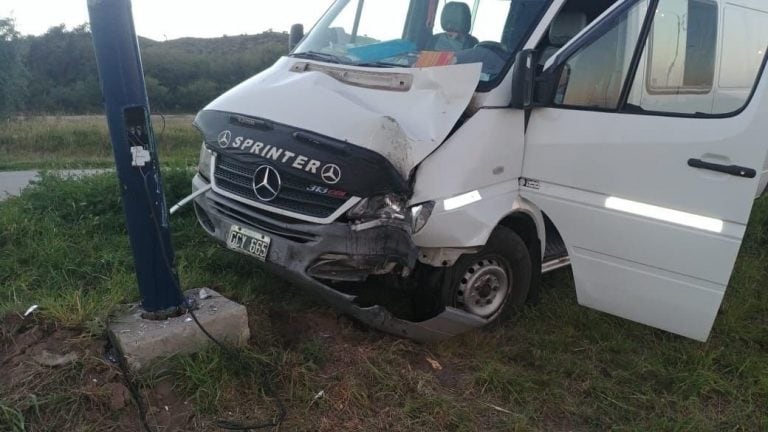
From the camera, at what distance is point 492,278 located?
3.82 metres

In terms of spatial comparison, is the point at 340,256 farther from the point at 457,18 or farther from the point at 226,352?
the point at 457,18

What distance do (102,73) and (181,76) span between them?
4574 cm

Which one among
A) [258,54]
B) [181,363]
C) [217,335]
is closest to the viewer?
[181,363]

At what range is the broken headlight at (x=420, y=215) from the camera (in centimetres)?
329

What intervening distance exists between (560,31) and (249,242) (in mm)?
2480

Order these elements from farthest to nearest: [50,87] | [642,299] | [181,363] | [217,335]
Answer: [50,87] < [642,299] < [217,335] < [181,363]

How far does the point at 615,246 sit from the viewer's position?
11.7ft

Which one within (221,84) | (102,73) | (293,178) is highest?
(102,73)

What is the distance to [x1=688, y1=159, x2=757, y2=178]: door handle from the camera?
3087mm

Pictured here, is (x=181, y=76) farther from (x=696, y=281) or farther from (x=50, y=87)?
(x=696, y=281)

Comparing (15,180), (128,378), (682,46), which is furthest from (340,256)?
(15,180)

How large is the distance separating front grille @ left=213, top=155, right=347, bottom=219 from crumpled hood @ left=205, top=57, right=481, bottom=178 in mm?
308

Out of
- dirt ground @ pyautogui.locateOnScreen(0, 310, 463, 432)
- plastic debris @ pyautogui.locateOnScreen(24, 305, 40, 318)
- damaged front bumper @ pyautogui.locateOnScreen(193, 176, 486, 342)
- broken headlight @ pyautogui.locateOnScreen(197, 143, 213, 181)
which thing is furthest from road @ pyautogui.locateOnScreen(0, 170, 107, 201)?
damaged front bumper @ pyautogui.locateOnScreen(193, 176, 486, 342)

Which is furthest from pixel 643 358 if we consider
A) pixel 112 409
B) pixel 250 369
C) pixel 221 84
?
pixel 221 84
